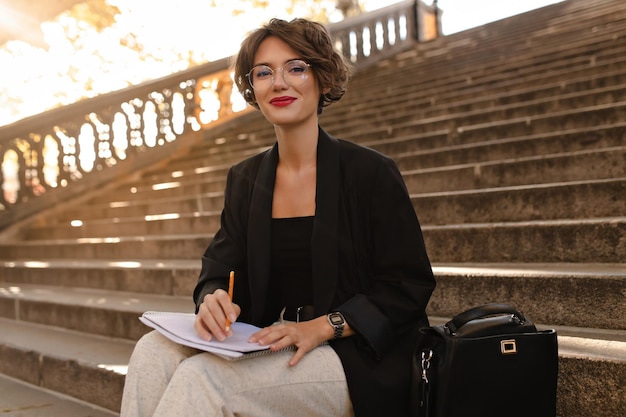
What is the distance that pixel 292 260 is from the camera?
1.99m

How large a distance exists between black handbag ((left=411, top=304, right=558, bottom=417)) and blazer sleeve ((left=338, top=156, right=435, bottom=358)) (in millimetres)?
193

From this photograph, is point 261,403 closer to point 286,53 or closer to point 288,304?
point 288,304

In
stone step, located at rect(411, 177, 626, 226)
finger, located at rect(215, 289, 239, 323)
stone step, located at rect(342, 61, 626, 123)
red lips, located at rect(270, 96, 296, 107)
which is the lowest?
finger, located at rect(215, 289, 239, 323)

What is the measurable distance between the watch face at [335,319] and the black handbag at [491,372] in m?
0.29

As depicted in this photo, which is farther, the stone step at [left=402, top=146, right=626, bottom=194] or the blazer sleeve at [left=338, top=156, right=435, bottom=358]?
the stone step at [left=402, top=146, right=626, bottom=194]

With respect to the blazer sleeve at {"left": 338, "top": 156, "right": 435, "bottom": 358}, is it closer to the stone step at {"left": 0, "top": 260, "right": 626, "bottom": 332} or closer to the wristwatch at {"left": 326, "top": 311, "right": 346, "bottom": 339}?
the wristwatch at {"left": 326, "top": 311, "right": 346, "bottom": 339}

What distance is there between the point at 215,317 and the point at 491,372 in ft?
2.60

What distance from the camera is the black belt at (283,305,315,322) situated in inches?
76.6

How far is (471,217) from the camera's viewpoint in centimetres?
338

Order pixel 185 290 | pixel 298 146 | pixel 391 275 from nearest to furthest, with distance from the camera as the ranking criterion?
1. pixel 391 275
2. pixel 298 146
3. pixel 185 290

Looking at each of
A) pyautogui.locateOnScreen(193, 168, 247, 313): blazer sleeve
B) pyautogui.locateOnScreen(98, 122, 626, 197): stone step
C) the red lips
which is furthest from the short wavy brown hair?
pyautogui.locateOnScreen(98, 122, 626, 197): stone step

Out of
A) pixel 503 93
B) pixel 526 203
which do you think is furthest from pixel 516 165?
pixel 503 93

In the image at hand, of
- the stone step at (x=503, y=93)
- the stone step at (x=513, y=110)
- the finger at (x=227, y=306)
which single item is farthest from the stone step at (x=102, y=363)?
the stone step at (x=503, y=93)

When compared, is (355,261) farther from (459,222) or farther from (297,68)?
(459,222)
